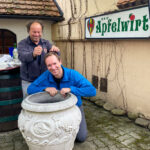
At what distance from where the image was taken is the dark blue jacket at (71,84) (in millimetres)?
2414

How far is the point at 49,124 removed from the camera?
1.93 metres

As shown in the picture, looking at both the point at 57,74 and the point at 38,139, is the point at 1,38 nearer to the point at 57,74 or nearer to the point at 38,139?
the point at 57,74

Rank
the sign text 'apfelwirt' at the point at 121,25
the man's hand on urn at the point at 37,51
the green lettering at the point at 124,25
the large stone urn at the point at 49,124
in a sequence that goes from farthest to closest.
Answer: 1. the green lettering at the point at 124,25
2. the sign text 'apfelwirt' at the point at 121,25
3. the man's hand on urn at the point at 37,51
4. the large stone urn at the point at 49,124

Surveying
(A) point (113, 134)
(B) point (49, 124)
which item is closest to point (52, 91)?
(B) point (49, 124)

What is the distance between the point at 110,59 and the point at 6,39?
3795 millimetres

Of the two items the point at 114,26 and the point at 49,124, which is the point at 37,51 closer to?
the point at 49,124

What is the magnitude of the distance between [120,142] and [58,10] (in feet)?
16.0

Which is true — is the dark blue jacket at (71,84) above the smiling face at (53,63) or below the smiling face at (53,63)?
below

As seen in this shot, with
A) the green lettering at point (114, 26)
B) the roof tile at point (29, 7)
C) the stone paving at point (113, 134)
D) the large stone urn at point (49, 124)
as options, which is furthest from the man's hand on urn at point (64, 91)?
the roof tile at point (29, 7)

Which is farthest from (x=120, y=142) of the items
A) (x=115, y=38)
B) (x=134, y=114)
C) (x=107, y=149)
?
(x=115, y=38)

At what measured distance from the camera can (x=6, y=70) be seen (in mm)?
2996

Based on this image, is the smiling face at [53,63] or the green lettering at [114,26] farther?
the green lettering at [114,26]

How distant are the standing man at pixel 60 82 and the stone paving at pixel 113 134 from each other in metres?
0.72

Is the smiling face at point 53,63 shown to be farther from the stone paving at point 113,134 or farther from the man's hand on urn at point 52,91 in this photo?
the stone paving at point 113,134
